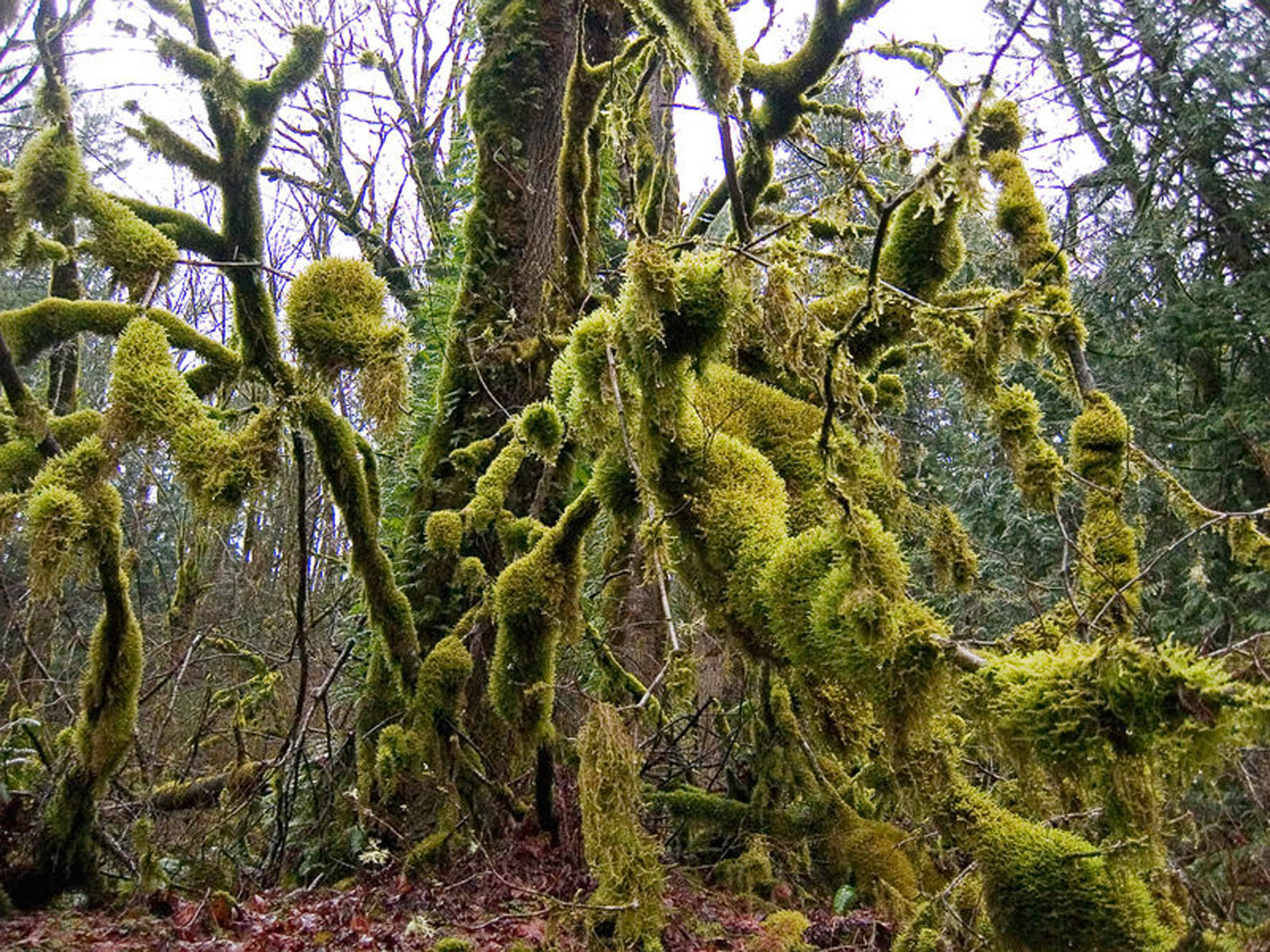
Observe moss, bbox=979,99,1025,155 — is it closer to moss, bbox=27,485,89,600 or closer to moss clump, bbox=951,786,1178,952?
moss clump, bbox=951,786,1178,952

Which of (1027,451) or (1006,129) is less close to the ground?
(1006,129)

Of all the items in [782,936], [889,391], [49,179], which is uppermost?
[49,179]

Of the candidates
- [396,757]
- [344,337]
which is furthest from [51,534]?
[396,757]

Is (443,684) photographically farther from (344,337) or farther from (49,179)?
(49,179)

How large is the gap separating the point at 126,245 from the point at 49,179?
341mm

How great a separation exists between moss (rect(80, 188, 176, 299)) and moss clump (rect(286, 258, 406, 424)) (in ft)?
1.79

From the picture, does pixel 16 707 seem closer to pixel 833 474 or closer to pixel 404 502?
pixel 404 502

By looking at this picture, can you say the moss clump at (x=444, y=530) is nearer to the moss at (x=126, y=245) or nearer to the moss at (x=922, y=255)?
the moss at (x=126, y=245)

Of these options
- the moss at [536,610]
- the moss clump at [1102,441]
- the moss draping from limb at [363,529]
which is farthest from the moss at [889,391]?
the moss draping from limb at [363,529]

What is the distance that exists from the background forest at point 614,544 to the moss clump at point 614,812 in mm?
16

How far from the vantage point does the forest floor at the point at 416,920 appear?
14.0 ft

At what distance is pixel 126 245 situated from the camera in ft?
11.8

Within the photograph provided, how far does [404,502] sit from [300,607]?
163 centimetres

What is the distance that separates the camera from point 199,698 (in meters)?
11.6
